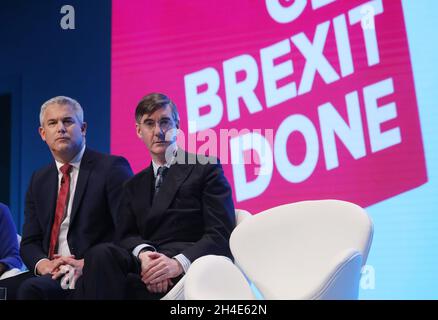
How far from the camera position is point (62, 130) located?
3566 mm

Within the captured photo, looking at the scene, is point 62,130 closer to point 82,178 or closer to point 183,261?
point 82,178

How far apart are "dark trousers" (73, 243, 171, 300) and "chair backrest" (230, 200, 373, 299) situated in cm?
48

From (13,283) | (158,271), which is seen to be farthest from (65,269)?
(158,271)

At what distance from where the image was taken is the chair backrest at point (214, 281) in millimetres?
2414

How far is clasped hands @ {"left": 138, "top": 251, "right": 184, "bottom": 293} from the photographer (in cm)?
292

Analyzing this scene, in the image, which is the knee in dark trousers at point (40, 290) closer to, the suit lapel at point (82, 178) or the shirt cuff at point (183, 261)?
the suit lapel at point (82, 178)

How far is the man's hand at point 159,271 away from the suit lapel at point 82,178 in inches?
27.4

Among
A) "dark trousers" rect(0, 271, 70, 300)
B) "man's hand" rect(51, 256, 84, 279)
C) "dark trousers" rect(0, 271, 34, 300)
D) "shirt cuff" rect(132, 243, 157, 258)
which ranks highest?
"shirt cuff" rect(132, 243, 157, 258)

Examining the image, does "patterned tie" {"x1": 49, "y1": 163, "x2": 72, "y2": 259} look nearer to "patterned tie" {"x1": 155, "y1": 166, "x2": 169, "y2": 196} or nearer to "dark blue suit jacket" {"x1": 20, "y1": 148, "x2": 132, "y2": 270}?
"dark blue suit jacket" {"x1": 20, "y1": 148, "x2": 132, "y2": 270}

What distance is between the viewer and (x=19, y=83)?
5270 millimetres

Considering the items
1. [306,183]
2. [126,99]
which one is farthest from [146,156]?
[306,183]

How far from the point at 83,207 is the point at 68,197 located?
0.14 meters

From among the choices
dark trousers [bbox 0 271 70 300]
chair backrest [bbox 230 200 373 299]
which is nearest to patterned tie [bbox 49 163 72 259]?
dark trousers [bbox 0 271 70 300]

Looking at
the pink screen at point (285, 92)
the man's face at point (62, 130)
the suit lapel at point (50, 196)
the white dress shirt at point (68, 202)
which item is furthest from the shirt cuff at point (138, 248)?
the pink screen at point (285, 92)
